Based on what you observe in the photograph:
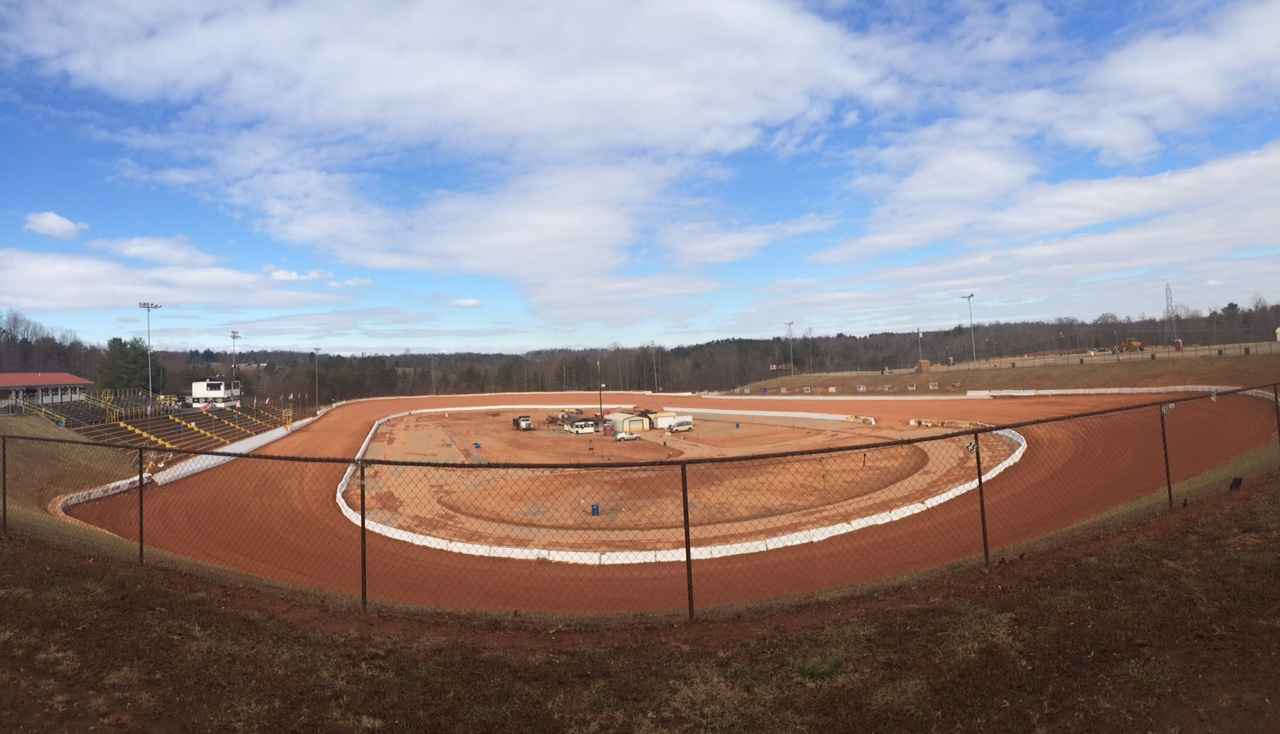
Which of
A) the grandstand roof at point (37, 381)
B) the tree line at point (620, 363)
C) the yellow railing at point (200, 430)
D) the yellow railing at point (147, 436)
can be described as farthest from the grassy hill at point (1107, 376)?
the grandstand roof at point (37, 381)

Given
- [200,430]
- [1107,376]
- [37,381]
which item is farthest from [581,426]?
[37,381]

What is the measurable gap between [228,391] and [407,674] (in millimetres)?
75321

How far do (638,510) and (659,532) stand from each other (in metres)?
3.22

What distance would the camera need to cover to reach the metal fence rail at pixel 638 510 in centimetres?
1209

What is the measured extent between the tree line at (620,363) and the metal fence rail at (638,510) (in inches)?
2061

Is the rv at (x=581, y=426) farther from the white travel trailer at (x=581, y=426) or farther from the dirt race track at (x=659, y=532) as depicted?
the dirt race track at (x=659, y=532)

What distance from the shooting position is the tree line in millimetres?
91000

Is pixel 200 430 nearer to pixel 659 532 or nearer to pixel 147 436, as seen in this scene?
pixel 147 436

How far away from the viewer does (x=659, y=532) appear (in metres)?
17.2

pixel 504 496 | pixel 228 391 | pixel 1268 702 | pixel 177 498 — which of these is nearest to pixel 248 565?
pixel 504 496

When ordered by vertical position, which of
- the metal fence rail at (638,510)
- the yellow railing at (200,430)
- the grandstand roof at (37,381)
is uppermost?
the grandstand roof at (37,381)

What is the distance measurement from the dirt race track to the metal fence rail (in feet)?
0.27

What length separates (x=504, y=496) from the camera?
23062 mm

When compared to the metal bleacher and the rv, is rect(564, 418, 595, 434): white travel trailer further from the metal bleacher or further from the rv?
the metal bleacher
